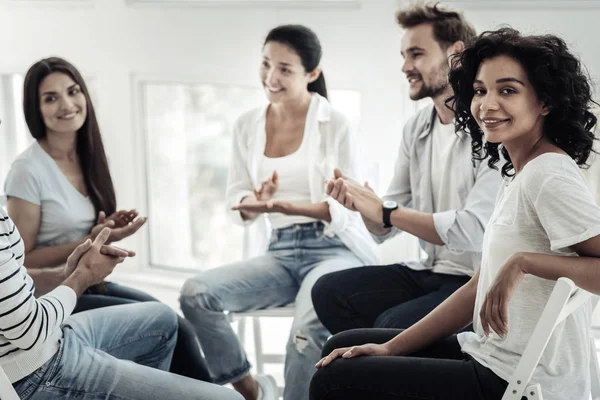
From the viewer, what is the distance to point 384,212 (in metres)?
2.09

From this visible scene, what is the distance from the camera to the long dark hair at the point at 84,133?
2.30 metres

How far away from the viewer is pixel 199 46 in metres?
3.01

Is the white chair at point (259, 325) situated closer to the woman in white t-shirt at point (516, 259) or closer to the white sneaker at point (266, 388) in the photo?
the white sneaker at point (266, 388)

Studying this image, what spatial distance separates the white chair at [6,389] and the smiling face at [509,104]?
99 cm

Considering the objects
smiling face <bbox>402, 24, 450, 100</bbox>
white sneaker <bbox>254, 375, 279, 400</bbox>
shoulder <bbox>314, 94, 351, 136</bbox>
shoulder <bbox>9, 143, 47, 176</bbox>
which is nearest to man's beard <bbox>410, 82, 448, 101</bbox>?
smiling face <bbox>402, 24, 450, 100</bbox>

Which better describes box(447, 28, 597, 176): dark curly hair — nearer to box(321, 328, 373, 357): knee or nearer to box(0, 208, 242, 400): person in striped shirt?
box(321, 328, 373, 357): knee

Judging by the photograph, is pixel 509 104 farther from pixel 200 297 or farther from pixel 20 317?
pixel 200 297

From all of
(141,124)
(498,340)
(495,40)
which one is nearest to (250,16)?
(141,124)

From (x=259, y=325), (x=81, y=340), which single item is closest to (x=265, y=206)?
(x=259, y=325)

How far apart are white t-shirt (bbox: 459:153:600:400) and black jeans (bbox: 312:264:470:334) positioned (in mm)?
598

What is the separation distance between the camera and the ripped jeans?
225 cm

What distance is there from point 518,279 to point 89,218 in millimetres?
1394

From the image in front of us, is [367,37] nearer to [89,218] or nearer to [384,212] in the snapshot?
[384,212]

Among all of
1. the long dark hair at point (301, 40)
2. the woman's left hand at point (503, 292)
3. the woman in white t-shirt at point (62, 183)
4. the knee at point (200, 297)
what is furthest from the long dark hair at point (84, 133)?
the woman's left hand at point (503, 292)
